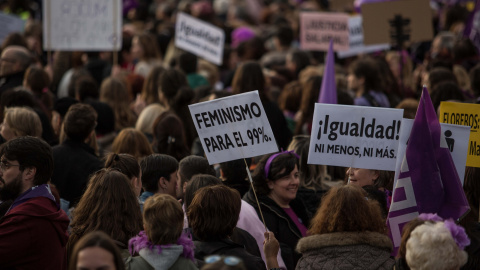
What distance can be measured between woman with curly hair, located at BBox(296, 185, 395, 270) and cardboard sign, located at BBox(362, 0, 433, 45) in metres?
6.94

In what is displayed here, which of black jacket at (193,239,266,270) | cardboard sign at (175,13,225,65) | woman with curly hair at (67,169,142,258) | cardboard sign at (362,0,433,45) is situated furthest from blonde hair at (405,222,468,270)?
cardboard sign at (175,13,225,65)

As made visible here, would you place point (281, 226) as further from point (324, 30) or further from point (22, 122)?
point (324, 30)

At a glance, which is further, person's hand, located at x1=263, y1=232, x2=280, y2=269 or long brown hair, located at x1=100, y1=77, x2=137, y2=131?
long brown hair, located at x1=100, y1=77, x2=137, y2=131

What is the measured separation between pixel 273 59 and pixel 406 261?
31.2ft

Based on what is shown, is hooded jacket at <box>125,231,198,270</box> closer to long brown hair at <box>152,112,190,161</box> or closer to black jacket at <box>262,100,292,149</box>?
long brown hair at <box>152,112,190,161</box>

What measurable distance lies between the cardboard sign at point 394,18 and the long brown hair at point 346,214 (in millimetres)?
6909

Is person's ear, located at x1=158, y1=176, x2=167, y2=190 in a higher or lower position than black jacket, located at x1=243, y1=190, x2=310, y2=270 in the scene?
higher

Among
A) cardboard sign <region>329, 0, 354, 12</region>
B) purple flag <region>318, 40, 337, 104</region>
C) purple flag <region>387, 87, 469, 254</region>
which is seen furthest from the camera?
cardboard sign <region>329, 0, 354, 12</region>

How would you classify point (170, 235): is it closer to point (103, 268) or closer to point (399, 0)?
point (103, 268)

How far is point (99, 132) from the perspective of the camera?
8.73 m

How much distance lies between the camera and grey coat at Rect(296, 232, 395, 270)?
5191 millimetres

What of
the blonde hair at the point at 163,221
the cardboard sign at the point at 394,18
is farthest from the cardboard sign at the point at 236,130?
the cardboard sign at the point at 394,18

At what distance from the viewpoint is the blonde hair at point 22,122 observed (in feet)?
24.4

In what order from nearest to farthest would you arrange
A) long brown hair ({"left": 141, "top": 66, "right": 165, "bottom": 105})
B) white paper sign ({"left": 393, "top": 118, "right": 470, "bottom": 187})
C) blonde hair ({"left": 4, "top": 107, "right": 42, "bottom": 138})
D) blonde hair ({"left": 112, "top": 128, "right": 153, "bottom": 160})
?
white paper sign ({"left": 393, "top": 118, "right": 470, "bottom": 187}) < blonde hair ({"left": 4, "top": 107, "right": 42, "bottom": 138}) < blonde hair ({"left": 112, "top": 128, "right": 153, "bottom": 160}) < long brown hair ({"left": 141, "top": 66, "right": 165, "bottom": 105})
